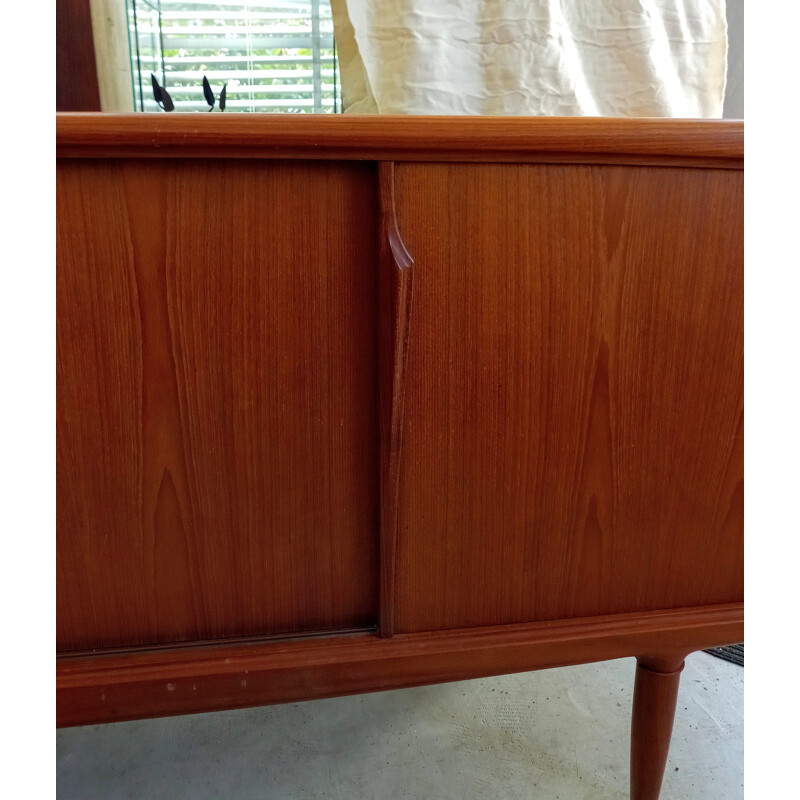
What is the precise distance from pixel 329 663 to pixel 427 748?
1.13ft

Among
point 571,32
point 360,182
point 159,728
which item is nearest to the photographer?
point 360,182

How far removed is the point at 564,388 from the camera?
48 cm

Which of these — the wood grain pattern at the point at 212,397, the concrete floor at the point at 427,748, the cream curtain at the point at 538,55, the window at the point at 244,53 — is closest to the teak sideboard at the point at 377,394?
the wood grain pattern at the point at 212,397

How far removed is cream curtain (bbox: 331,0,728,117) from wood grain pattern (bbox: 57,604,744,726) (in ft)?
1.44

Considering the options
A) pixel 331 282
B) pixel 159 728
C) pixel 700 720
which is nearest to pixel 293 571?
pixel 331 282

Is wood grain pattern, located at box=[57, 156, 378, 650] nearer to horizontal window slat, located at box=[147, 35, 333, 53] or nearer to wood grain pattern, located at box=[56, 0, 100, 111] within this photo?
wood grain pattern, located at box=[56, 0, 100, 111]

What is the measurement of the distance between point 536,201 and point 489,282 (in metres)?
0.06

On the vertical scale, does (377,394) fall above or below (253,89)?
below

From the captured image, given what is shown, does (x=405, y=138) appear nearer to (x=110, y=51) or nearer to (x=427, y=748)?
(x=110, y=51)

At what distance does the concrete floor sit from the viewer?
2.27ft

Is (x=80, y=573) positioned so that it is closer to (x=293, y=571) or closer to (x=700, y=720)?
(x=293, y=571)

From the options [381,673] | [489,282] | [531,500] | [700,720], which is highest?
[489,282]

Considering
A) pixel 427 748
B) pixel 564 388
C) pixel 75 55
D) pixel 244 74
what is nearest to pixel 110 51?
pixel 75 55

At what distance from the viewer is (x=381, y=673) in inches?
19.6
